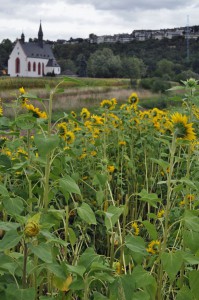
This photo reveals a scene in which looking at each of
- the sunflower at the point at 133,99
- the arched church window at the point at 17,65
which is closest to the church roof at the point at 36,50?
the arched church window at the point at 17,65

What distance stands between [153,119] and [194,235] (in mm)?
2062

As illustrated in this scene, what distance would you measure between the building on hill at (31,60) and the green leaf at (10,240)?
154 ft

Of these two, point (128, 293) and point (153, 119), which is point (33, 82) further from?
point (128, 293)

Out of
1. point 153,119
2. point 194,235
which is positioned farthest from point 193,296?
point 153,119

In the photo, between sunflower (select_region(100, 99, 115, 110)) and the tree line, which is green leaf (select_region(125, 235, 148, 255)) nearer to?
sunflower (select_region(100, 99, 115, 110))

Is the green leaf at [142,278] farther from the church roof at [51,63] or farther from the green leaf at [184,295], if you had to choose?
the church roof at [51,63]

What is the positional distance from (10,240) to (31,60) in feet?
162

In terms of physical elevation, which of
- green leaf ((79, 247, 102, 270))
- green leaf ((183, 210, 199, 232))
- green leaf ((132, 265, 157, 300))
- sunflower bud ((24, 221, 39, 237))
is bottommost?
green leaf ((132, 265, 157, 300))

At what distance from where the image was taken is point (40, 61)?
50.2 metres

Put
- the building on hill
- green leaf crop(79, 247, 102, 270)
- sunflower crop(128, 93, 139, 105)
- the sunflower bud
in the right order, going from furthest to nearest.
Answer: the building on hill, sunflower crop(128, 93, 139, 105), green leaf crop(79, 247, 102, 270), the sunflower bud

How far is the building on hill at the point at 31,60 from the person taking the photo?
48500 mm

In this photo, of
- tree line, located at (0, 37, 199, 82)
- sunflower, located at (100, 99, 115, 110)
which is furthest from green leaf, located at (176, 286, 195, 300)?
tree line, located at (0, 37, 199, 82)

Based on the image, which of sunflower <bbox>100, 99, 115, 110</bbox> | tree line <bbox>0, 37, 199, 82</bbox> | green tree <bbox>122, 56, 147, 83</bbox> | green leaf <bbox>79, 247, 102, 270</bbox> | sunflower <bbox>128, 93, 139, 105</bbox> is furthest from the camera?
green tree <bbox>122, 56, 147, 83</bbox>

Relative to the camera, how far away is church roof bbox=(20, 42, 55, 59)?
4869 cm
